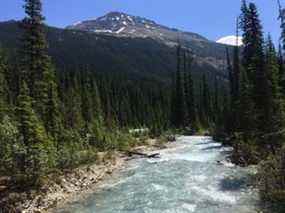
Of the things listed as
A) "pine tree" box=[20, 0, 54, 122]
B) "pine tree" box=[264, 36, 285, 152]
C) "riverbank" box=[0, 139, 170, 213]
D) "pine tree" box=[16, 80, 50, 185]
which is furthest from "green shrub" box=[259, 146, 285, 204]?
"pine tree" box=[20, 0, 54, 122]

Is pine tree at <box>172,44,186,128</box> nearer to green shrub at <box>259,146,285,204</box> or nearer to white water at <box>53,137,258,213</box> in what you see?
white water at <box>53,137,258,213</box>

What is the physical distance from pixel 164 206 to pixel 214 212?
8.13ft

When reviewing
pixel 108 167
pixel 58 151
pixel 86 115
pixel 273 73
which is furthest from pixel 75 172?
pixel 86 115

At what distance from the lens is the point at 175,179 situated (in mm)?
28328

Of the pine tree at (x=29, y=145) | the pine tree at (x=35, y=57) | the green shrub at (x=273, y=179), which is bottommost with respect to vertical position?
the green shrub at (x=273, y=179)

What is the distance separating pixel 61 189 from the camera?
26.5 metres

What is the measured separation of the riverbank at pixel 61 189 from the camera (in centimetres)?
2380

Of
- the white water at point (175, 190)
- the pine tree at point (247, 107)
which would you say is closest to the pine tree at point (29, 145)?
the white water at point (175, 190)

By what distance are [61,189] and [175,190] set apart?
627 centimetres

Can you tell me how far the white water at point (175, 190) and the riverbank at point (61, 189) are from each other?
925 mm

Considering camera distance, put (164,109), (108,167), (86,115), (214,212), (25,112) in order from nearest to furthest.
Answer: (214,212), (25,112), (108,167), (86,115), (164,109)

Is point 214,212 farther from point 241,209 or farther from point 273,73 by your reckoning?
point 273,73

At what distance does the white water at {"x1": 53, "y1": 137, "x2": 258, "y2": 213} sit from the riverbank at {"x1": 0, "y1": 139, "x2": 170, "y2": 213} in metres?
0.93

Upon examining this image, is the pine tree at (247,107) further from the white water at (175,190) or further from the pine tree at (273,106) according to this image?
the white water at (175,190)
